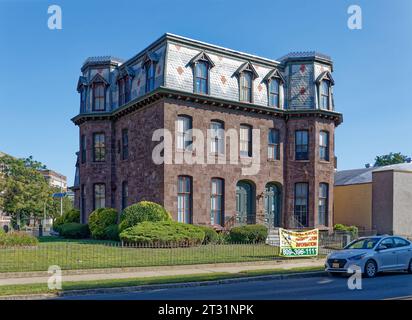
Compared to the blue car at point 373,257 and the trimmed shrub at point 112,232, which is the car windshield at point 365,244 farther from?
the trimmed shrub at point 112,232

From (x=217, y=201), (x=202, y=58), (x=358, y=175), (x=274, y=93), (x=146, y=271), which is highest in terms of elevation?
(x=202, y=58)

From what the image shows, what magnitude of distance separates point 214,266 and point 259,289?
14.6 ft

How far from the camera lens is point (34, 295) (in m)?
10.8

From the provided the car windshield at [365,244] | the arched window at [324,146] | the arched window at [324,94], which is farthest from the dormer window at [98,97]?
the car windshield at [365,244]

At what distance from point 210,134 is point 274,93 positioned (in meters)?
6.21

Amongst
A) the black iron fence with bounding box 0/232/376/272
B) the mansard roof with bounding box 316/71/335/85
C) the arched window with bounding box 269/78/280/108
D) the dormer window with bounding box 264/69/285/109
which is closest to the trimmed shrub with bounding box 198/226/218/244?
the black iron fence with bounding box 0/232/376/272

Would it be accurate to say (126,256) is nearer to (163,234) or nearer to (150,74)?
(163,234)

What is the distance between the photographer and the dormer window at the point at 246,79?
27.2 m

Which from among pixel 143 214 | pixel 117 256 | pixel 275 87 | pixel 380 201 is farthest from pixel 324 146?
pixel 117 256

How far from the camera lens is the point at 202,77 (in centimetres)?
2577

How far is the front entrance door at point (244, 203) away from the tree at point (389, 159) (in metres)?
52.6
